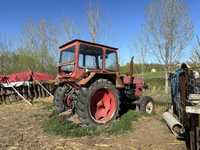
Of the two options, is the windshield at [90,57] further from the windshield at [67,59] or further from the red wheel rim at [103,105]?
the red wheel rim at [103,105]

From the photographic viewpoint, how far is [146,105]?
32.4ft

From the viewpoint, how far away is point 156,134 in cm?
707

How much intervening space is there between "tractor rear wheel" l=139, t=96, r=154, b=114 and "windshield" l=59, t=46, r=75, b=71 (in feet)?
9.74

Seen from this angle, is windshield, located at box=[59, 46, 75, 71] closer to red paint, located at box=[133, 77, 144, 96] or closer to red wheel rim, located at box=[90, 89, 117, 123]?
red wheel rim, located at box=[90, 89, 117, 123]

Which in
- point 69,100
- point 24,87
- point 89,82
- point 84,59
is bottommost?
point 69,100

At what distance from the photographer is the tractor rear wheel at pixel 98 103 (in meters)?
7.63

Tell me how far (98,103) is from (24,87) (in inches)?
373

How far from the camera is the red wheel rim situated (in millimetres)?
8156

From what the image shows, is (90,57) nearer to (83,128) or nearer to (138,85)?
(83,128)

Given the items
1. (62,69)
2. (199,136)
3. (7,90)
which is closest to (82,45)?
(62,69)

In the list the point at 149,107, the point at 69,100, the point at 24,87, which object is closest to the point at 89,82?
the point at 69,100

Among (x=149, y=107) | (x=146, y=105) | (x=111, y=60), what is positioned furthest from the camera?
(x=149, y=107)

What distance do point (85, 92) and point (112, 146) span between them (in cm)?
201

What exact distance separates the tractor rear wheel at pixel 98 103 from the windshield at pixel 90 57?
A: 778 mm
